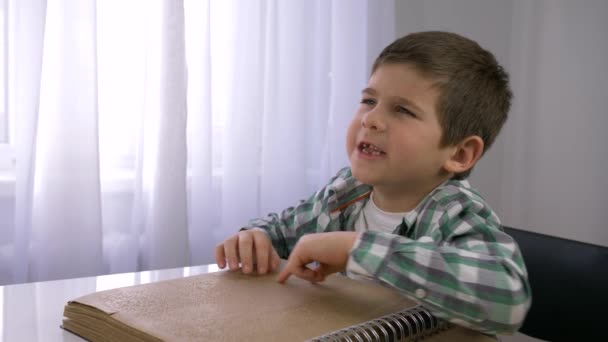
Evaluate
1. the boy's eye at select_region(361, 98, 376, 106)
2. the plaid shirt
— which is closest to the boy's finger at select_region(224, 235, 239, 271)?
the plaid shirt

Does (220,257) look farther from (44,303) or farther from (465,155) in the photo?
(465,155)

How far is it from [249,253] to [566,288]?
0.47m

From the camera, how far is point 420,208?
87 cm

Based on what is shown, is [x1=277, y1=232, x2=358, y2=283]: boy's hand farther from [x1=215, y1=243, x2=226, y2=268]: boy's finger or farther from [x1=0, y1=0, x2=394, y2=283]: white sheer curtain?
[x1=0, y1=0, x2=394, y2=283]: white sheer curtain

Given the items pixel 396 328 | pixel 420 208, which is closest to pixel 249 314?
pixel 396 328

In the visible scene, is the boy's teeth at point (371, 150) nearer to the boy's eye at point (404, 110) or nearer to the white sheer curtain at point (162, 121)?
the boy's eye at point (404, 110)

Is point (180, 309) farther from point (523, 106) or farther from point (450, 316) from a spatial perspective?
point (523, 106)

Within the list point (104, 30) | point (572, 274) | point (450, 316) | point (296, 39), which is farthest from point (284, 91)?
point (450, 316)

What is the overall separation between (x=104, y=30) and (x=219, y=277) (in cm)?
97

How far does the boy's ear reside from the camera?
977 millimetres

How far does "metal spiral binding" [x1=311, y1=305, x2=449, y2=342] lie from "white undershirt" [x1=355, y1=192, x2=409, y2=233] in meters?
0.32

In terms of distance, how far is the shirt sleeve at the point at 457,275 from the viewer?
2.17 feet

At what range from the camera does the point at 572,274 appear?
91 centimetres

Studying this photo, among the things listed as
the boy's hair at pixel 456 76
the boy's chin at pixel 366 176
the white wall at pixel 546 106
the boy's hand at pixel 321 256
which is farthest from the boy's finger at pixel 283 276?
the white wall at pixel 546 106
